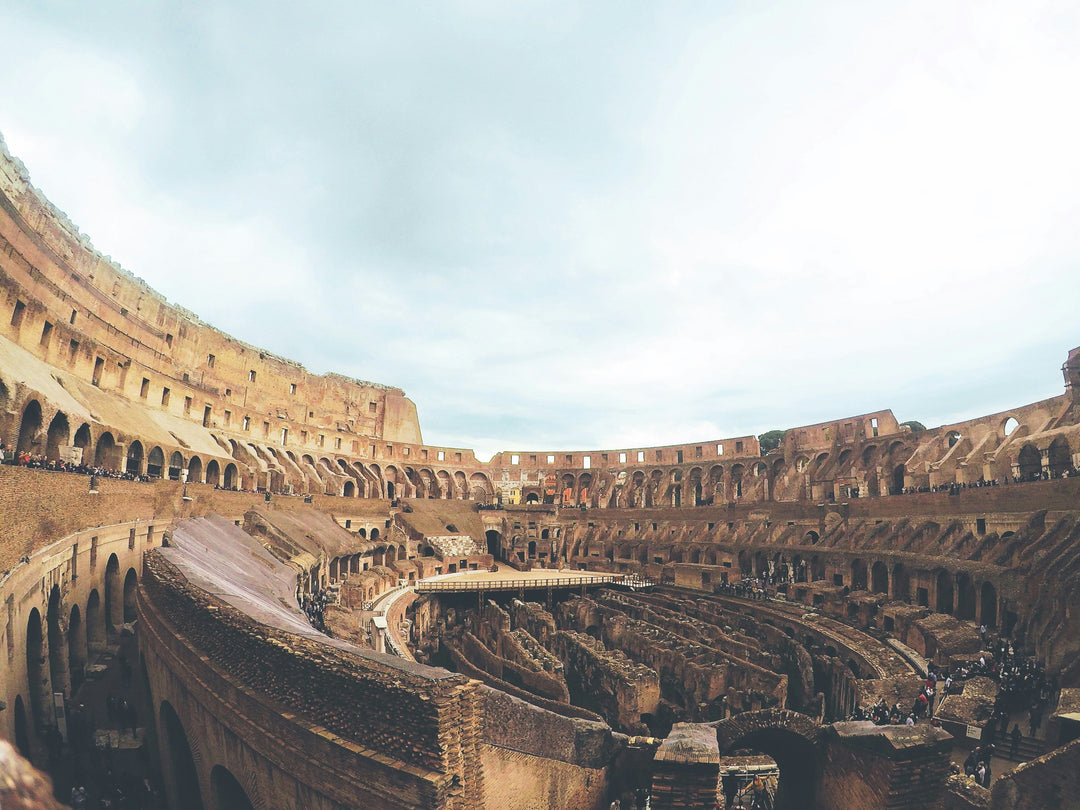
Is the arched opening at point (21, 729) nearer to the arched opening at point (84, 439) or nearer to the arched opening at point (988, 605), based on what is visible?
the arched opening at point (84, 439)

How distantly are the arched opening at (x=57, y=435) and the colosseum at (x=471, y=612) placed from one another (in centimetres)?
9

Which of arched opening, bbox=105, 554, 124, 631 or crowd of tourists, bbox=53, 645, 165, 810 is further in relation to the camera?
arched opening, bbox=105, 554, 124, 631

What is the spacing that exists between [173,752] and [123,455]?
1617 cm

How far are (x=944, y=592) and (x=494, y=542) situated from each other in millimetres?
39145

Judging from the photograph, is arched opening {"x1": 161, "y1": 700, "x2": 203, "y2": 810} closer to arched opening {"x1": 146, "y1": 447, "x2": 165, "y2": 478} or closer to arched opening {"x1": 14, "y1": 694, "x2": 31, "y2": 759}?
arched opening {"x1": 14, "y1": 694, "x2": 31, "y2": 759}

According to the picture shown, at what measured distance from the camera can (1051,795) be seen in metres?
8.98

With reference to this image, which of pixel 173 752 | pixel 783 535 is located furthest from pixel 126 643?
pixel 783 535

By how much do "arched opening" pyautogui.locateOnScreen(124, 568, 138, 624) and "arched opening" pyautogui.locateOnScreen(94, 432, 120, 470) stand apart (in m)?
5.71

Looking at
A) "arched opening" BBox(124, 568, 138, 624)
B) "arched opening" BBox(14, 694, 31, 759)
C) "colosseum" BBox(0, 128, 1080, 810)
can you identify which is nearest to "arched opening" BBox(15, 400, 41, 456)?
"colosseum" BBox(0, 128, 1080, 810)

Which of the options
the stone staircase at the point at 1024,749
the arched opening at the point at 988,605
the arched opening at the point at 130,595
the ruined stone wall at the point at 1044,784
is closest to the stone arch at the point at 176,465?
the arched opening at the point at 130,595

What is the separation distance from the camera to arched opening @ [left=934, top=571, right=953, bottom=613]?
984 inches

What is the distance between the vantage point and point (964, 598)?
78.7 ft

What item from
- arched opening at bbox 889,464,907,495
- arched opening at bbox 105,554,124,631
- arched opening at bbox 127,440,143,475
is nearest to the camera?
arched opening at bbox 105,554,124,631

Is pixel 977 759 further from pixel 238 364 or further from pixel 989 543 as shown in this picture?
pixel 238 364
